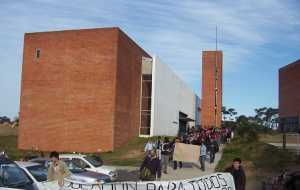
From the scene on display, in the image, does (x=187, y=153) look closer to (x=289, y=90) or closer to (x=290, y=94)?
(x=290, y=94)

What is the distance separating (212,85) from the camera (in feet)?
240

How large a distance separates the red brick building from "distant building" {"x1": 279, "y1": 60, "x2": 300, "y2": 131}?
49031 millimetres

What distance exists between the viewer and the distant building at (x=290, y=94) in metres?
89.7

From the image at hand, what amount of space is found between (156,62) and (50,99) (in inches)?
468

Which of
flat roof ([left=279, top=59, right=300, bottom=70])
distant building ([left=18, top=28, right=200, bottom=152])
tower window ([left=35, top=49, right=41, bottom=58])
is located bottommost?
distant building ([left=18, top=28, right=200, bottom=152])

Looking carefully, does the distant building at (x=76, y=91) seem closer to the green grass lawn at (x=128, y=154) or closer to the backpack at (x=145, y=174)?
the green grass lawn at (x=128, y=154)

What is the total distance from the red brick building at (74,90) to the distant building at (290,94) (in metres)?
49.0

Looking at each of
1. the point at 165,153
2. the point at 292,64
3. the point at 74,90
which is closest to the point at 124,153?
the point at 74,90

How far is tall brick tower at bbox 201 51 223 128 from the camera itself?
72875 mm

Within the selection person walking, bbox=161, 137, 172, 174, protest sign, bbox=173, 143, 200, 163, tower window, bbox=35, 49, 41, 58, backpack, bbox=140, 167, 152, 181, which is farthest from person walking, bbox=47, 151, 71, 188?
tower window, bbox=35, 49, 41, 58

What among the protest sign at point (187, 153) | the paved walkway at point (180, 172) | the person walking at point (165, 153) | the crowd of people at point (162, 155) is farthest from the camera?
the protest sign at point (187, 153)

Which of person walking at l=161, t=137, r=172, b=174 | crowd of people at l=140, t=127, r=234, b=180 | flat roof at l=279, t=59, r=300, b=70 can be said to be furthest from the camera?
flat roof at l=279, t=59, r=300, b=70

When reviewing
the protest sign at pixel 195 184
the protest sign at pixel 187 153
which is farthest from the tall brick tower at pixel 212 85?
the protest sign at pixel 195 184

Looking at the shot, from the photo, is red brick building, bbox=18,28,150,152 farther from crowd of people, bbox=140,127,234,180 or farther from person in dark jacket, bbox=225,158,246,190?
person in dark jacket, bbox=225,158,246,190
